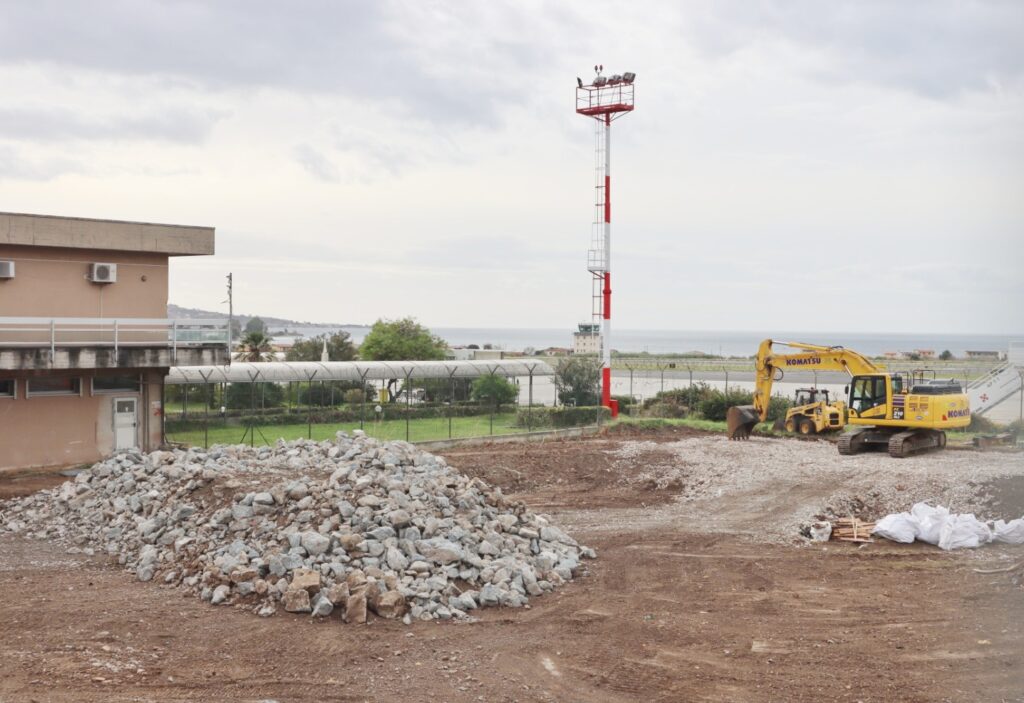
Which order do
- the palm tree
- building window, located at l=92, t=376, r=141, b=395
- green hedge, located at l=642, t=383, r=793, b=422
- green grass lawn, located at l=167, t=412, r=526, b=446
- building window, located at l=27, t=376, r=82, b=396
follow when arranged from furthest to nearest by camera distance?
the palm tree, green hedge, located at l=642, t=383, r=793, b=422, green grass lawn, located at l=167, t=412, r=526, b=446, building window, located at l=92, t=376, r=141, b=395, building window, located at l=27, t=376, r=82, b=396

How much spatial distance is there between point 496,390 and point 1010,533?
100.0 ft

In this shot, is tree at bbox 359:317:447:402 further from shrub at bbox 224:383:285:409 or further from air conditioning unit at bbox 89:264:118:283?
air conditioning unit at bbox 89:264:118:283

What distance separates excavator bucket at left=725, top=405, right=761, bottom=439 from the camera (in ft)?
104

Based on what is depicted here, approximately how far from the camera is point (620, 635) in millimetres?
13867

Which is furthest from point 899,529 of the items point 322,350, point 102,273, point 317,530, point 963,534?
point 322,350

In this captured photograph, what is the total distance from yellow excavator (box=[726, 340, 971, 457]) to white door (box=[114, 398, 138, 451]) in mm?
19035

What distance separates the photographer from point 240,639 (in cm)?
1335

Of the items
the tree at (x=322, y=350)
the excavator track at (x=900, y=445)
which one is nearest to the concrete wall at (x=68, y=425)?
the excavator track at (x=900, y=445)

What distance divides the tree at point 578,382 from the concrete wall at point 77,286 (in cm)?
2524

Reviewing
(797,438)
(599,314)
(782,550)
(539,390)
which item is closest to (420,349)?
(539,390)

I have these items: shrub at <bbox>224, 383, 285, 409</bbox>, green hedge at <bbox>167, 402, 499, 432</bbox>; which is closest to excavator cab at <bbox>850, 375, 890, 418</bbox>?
green hedge at <bbox>167, 402, 499, 432</bbox>

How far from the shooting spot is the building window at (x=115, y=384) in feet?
87.1

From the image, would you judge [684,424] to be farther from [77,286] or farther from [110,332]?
[77,286]

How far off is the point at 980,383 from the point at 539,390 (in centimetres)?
4014
